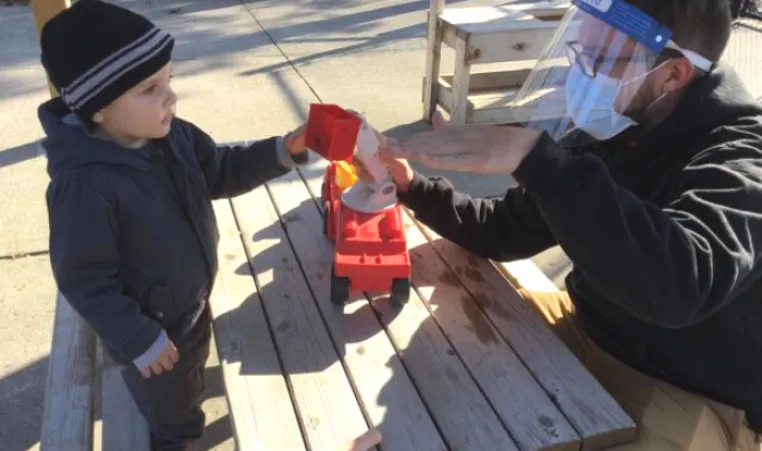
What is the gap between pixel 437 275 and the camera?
2068 mm

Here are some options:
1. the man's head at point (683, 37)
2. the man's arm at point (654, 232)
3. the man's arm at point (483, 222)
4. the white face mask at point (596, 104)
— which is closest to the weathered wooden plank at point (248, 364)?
the man's arm at point (483, 222)

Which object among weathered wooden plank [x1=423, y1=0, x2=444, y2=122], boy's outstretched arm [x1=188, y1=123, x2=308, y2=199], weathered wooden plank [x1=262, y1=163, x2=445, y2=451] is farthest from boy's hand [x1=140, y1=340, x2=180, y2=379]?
weathered wooden plank [x1=423, y1=0, x2=444, y2=122]

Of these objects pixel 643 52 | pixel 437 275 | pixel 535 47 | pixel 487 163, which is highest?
pixel 643 52

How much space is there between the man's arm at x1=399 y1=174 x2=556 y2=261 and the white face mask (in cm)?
Result: 37

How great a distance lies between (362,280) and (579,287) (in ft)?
1.93

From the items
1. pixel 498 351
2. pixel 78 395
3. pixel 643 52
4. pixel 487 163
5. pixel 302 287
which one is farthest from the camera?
pixel 78 395

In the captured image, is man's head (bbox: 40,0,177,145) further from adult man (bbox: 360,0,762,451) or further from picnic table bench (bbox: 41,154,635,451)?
adult man (bbox: 360,0,762,451)

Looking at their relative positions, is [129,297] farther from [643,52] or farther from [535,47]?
[535,47]

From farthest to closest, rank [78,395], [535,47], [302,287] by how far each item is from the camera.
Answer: [535,47] < [78,395] < [302,287]

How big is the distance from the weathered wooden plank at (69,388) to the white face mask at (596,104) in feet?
5.20

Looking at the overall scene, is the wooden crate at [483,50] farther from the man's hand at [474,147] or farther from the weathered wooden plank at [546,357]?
the man's hand at [474,147]

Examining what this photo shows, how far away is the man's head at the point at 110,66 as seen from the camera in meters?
1.74

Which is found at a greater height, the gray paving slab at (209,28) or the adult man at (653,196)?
the adult man at (653,196)

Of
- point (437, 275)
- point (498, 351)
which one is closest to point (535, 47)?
point (437, 275)
